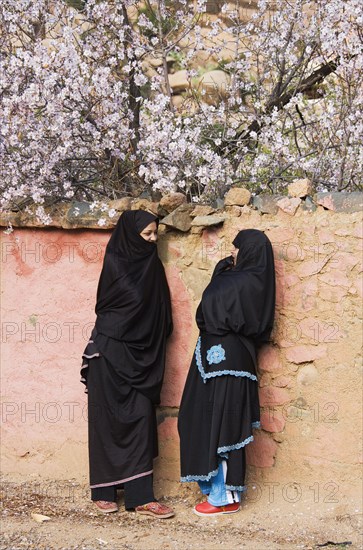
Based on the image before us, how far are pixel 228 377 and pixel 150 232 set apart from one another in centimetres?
101

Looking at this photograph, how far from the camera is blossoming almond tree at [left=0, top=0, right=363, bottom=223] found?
17.2 feet

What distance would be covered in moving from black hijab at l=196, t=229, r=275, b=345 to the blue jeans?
0.79 m

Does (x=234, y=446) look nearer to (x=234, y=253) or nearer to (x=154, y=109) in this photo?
(x=234, y=253)

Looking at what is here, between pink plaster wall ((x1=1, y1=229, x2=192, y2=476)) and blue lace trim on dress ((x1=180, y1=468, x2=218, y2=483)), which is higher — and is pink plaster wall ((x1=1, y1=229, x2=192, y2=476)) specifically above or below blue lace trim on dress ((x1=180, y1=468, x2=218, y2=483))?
above

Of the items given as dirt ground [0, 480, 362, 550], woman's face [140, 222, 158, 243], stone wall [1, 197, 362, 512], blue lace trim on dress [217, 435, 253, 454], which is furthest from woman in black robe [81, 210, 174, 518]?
blue lace trim on dress [217, 435, 253, 454]

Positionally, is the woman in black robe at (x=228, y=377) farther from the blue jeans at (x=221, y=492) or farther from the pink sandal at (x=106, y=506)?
the pink sandal at (x=106, y=506)

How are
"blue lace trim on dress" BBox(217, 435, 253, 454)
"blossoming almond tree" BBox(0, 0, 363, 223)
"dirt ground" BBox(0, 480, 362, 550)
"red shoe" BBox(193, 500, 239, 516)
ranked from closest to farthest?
"dirt ground" BBox(0, 480, 362, 550), "blue lace trim on dress" BBox(217, 435, 253, 454), "red shoe" BBox(193, 500, 239, 516), "blossoming almond tree" BBox(0, 0, 363, 223)

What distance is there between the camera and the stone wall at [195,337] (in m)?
4.46

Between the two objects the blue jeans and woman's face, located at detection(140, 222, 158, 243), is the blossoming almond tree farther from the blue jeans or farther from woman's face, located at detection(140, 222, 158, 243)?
the blue jeans

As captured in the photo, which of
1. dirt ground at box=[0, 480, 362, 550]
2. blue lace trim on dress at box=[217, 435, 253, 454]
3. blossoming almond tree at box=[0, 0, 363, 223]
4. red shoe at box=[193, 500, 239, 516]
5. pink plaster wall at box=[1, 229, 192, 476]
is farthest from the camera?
blossoming almond tree at box=[0, 0, 363, 223]

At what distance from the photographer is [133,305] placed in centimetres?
460

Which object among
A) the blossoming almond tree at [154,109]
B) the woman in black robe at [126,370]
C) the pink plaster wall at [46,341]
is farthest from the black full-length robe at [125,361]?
the blossoming almond tree at [154,109]

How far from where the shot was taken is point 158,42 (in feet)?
20.1

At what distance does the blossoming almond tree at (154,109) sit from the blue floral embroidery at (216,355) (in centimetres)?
136
